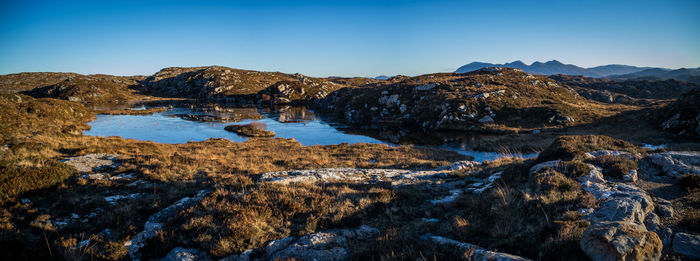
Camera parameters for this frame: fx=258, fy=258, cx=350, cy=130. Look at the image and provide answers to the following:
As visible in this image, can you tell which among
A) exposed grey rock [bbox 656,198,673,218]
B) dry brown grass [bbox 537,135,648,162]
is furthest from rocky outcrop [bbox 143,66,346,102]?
exposed grey rock [bbox 656,198,673,218]

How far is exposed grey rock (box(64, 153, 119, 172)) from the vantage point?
13.5m

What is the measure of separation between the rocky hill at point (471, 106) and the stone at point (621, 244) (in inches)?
1657

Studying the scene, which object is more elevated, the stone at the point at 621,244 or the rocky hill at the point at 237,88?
the rocky hill at the point at 237,88

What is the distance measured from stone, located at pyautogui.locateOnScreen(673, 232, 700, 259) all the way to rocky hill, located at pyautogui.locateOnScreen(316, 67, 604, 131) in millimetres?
41240

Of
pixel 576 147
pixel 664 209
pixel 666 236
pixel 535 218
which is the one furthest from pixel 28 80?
pixel 664 209

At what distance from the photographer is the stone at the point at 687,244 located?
4297mm

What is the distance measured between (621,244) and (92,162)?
70.9 feet

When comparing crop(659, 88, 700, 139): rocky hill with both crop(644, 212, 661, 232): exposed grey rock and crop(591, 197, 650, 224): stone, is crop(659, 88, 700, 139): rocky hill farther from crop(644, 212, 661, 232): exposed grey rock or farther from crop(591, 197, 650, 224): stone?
crop(644, 212, 661, 232): exposed grey rock

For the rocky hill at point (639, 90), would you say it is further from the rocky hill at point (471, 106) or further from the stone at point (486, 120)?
the stone at point (486, 120)

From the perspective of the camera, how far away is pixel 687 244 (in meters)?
4.46

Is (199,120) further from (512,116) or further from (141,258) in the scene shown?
(512,116)

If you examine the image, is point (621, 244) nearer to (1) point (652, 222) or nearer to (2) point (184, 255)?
(1) point (652, 222)

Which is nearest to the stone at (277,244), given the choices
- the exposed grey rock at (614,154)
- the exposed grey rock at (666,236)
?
the exposed grey rock at (666,236)

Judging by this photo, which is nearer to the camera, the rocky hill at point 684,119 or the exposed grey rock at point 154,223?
the exposed grey rock at point 154,223
